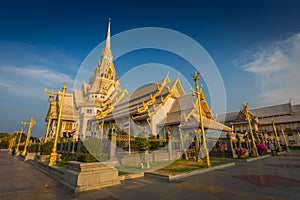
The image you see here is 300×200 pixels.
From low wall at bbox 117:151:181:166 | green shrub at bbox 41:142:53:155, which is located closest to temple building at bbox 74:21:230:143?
low wall at bbox 117:151:181:166

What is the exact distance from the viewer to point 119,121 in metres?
26.7

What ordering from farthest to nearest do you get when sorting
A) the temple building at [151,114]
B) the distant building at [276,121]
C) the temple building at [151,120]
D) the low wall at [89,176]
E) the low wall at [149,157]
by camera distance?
the distant building at [276,121]
the temple building at [151,114]
the temple building at [151,120]
the low wall at [149,157]
the low wall at [89,176]

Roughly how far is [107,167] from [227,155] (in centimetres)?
1597

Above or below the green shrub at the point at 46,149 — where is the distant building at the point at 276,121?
above

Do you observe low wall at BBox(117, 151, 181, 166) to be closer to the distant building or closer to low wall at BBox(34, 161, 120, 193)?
low wall at BBox(34, 161, 120, 193)

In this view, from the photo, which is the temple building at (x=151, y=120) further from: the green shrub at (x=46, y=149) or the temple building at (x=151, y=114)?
the green shrub at (x=46, y=149)

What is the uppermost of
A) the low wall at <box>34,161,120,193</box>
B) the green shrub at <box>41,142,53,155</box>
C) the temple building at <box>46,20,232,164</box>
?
the temple building at <box>46,20,232,164</box>

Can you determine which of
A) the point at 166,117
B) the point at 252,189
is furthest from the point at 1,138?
the point at 252,189

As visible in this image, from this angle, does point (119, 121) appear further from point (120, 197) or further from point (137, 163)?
point (120, 197)

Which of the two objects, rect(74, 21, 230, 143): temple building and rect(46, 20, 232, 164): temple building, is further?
rect(74, 21, 230, 143): temple building

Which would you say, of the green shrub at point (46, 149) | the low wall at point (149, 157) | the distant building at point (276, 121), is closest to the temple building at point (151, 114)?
the low wall at point (149, 157)

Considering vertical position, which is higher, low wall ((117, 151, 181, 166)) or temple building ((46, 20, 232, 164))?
temple building ((46, 20, 232, 164))

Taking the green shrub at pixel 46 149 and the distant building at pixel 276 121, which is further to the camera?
the distant building at pixel 276 121

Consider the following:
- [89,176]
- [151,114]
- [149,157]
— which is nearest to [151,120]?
[151,114]
